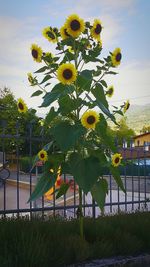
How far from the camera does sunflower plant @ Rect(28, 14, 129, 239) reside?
347 centimetres

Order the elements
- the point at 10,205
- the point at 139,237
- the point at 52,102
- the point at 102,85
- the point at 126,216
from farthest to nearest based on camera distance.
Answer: the point at 10,205 → the point at 126,216 → the point at 139,237 → the point at 102,85 → the point at 52,102

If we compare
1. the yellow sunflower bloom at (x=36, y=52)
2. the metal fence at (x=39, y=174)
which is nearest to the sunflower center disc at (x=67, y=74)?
the yellow sunflower bloom at (x=36, y=52)

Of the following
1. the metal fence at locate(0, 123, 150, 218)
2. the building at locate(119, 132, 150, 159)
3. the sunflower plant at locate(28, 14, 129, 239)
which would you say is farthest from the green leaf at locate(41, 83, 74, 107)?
the building at locate(119, 132, 150, 159)

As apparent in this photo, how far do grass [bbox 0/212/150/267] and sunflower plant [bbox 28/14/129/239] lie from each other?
0.40 m

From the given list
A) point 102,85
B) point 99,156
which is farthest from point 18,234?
point 102,85

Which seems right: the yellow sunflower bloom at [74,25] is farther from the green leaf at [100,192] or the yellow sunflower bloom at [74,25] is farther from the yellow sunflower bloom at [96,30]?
the green leaf at [100,192]

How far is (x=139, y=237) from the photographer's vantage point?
4309 mm

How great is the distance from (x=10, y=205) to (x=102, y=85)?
10128 mm

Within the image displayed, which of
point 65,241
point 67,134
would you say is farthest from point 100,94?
point 65,241

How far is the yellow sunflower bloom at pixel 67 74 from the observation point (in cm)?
346

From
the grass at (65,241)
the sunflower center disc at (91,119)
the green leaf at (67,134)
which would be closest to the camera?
the grass at (65,241)

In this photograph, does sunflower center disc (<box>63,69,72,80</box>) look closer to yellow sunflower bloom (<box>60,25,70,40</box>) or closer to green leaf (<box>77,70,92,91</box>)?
green leaf (<box>77,70,92,91</box>)

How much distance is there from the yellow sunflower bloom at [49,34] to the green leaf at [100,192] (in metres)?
1.56

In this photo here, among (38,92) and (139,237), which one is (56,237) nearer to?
(139,237)
